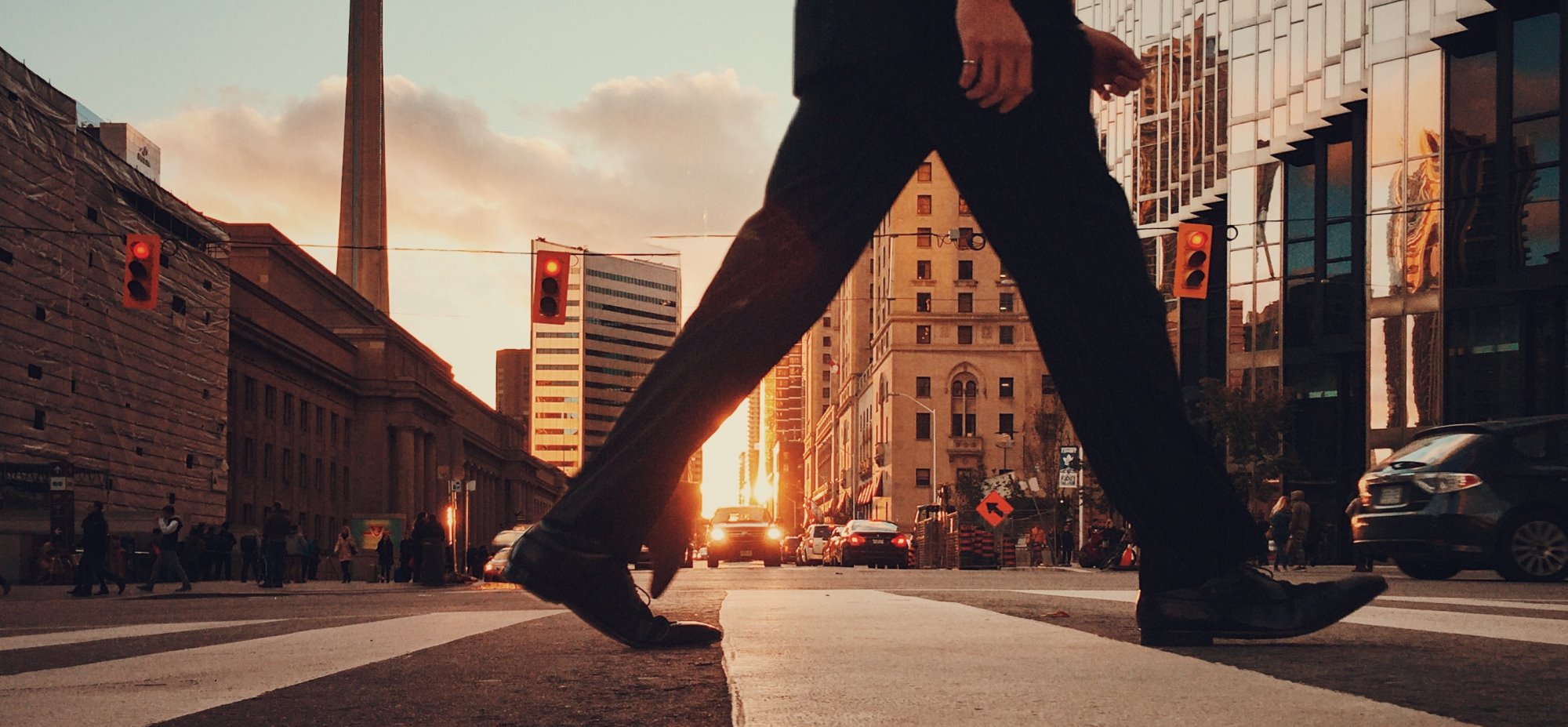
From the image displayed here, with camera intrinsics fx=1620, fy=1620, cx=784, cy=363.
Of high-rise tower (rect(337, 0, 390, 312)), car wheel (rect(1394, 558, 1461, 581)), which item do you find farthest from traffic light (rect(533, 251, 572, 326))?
high-rise tower (rect(337, 0, 390, 312))

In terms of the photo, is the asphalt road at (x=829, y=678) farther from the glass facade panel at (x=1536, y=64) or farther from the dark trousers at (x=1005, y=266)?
the glass facade panel at (x=1536, y=64)

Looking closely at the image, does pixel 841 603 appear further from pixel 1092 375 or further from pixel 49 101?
pixel 49 101

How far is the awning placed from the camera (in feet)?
364

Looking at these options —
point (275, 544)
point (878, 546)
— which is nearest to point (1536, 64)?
point (878, 546)

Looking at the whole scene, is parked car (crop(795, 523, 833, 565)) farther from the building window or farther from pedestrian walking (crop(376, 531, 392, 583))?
the building window

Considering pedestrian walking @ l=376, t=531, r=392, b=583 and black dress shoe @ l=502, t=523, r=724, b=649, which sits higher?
black dress shoe @ l=502, t=523, r=724, b=649

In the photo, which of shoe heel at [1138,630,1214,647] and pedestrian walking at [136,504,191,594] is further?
pedestrian walking at [136,504,191,594]

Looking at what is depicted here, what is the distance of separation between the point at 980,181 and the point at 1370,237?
130 feet

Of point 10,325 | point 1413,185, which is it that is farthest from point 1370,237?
point 10,325

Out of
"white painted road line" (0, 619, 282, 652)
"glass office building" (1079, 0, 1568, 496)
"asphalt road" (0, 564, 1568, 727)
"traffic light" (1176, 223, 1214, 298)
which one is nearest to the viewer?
"asphalt road" (0, 564, 1568, 727)

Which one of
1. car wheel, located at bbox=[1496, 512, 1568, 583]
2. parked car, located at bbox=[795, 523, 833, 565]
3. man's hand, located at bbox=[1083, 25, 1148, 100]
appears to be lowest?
parked car, located at bbox=[795, 523, 833, 565]

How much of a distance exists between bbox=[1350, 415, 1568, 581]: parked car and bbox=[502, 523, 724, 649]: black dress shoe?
14.2 m

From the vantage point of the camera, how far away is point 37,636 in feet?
20.8

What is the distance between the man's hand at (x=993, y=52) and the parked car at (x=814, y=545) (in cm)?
5279
